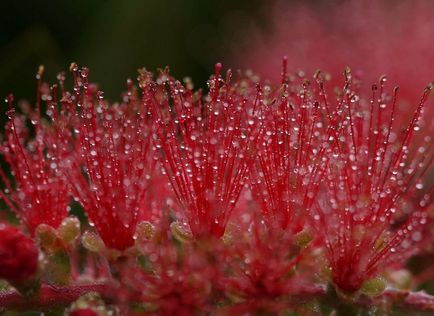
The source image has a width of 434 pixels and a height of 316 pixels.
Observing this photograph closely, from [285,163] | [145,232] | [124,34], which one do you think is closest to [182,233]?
[145,232]

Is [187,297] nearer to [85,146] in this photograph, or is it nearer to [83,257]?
[85,146]

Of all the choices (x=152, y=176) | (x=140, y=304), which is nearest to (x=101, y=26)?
(x=152, y=176)

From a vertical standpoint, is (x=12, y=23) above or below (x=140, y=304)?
above

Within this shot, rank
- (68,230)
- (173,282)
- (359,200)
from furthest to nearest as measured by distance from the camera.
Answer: (68,230), (359,200), (173,282)

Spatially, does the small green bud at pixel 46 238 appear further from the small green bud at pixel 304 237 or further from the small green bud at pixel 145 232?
the small green bud at pixel 304 237

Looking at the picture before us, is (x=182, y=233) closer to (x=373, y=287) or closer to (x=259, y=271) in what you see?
(x=259, y=271)

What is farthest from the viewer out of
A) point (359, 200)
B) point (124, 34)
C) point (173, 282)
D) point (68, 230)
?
point (124, 34)
